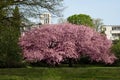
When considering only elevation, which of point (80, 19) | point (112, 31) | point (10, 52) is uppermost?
point (80, 19)

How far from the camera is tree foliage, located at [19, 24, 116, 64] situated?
5866 cm

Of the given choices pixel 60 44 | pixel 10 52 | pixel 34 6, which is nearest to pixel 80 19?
pixel 60 44

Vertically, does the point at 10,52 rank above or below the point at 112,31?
below

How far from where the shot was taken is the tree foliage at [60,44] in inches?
2309

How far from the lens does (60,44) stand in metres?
59.8

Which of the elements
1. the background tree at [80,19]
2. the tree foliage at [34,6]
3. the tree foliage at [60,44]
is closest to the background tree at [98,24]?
the background tree at [80,19]

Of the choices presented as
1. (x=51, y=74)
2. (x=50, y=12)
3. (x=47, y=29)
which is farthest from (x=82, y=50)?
(x=51, y=74)

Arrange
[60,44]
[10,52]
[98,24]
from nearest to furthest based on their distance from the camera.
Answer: [60,44]
[10,52]
[98,24]

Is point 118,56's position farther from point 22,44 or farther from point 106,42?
point 22,44

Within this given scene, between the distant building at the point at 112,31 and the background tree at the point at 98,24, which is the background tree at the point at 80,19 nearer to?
the background tree at the point at 98,24

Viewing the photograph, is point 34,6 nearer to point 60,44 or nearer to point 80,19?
point 60,44

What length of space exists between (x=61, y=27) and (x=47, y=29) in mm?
2505

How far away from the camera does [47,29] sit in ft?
199

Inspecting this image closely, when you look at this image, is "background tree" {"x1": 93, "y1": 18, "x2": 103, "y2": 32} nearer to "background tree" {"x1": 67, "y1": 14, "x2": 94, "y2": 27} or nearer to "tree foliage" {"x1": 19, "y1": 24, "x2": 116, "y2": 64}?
"background tree" {"x1": 67, "y1": 14, "x2": 94, "y2": 27}
